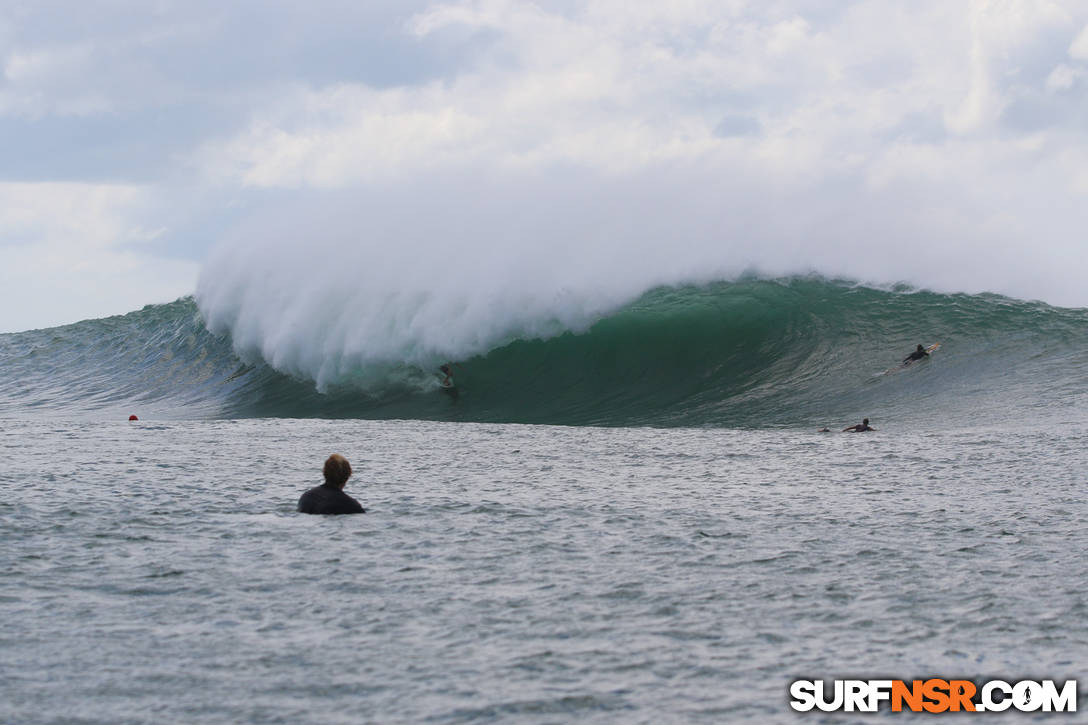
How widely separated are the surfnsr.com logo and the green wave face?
11.9 m

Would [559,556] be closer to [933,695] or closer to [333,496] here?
[333,496]

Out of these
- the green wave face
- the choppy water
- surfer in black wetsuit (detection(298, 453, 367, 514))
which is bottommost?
the choppy water

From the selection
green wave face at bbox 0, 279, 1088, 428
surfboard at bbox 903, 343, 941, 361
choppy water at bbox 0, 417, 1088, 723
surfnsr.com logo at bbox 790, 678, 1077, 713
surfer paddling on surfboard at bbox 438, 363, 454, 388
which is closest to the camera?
surfnsr.com logo at bbox 790, 678, 1077, 713

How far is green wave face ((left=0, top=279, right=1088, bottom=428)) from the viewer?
18.1 meters

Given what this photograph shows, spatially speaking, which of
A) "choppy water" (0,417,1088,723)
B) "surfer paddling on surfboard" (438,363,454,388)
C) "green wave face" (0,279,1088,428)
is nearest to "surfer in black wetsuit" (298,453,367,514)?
"choppy water" (0,417,1088,723)

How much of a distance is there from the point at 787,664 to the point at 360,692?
2.09 m

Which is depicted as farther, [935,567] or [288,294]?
[288,294]

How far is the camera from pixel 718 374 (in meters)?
20.8

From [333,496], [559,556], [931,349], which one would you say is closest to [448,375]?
[931,349]

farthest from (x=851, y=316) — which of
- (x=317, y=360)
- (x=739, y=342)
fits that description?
(x=317, y=360)

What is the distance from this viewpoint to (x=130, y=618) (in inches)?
229

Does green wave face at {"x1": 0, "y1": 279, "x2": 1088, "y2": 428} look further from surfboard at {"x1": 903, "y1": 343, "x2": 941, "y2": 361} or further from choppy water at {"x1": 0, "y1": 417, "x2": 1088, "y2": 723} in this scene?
choppy water at {"x1": 0, "y1": 417, "x2": 1088, "y2": 723}

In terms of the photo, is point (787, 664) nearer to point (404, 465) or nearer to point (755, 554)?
point (755, 554)

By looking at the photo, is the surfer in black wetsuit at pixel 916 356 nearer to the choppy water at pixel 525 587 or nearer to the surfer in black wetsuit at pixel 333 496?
the choppy water at pixel 525 587
